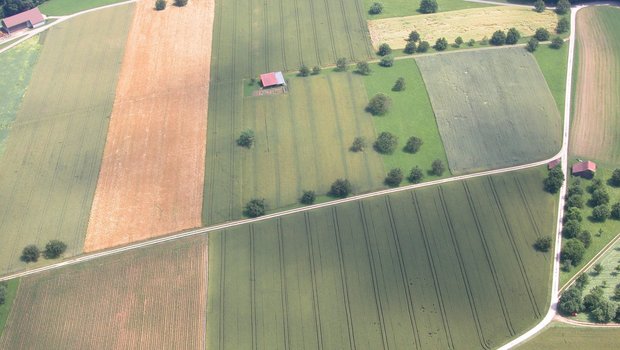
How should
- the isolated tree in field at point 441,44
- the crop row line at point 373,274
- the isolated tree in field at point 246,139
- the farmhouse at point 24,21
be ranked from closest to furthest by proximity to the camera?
the crop row line at point 373,274 < the isolated tree in field at point 246,139 < the isolated tree in field at point 441,44 < the farmhouse at point 24,21

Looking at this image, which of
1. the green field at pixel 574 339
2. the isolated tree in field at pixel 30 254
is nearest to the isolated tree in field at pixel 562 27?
the green field at pixel 574 339

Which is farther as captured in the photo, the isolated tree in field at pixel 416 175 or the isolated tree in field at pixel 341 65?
the isolated tree in field at pixel 341 65

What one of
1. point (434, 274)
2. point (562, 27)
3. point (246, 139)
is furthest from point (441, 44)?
point (434, 274)

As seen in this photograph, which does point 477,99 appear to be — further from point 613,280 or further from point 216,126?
point 216,126

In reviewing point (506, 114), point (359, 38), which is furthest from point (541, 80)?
point (359, 38)

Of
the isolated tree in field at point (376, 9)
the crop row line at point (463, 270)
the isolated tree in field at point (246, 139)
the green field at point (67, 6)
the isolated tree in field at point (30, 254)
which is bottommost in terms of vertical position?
the crop row line at point (463, 270)

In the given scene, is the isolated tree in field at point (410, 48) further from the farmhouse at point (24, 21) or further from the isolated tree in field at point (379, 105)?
the farmhouse at point (24, 21)
